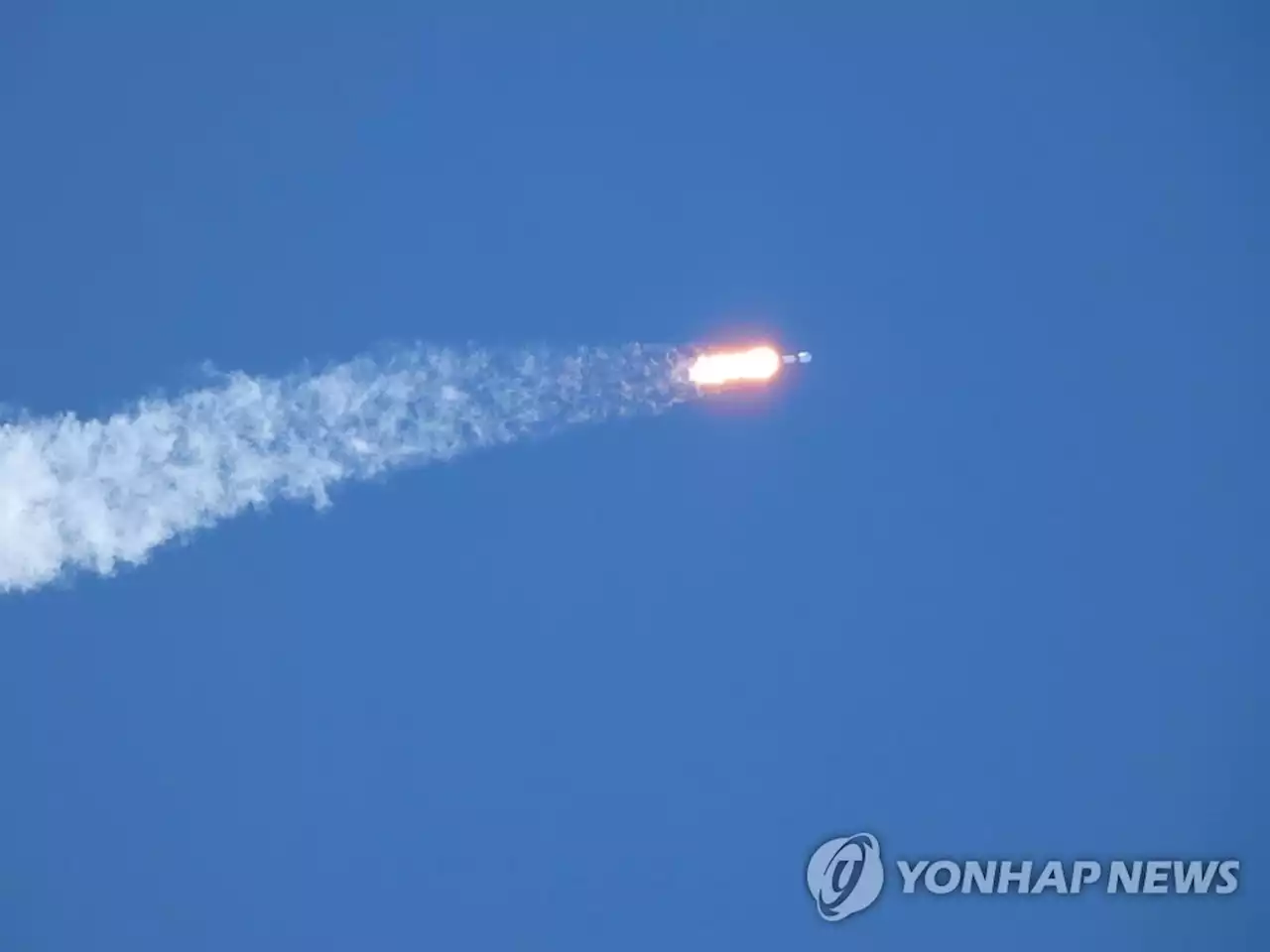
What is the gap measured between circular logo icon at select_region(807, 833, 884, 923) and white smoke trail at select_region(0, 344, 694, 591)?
14.8ft

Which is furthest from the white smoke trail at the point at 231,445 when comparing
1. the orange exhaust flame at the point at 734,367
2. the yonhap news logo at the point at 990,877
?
the yonhap news logo at the point at 990,877

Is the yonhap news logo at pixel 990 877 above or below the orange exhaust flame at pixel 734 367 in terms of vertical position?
below

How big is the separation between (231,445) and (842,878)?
6.57m

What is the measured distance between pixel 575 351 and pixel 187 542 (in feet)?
12.2

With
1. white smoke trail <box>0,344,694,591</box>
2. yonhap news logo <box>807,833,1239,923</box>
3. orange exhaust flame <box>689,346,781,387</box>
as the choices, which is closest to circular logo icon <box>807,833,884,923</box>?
yonhap news logo <box>807,833,1239,923</box>

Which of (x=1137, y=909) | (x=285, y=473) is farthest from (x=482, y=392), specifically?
(x=1137, y=909)

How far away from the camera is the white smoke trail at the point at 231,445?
9844 millimetres

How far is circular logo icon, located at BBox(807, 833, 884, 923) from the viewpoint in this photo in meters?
10.1

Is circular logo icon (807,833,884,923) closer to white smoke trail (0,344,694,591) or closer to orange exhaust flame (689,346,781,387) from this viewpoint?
orange exhaust flame (689,346,781,387)

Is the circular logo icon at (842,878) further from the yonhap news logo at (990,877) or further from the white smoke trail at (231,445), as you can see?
the white smoke trail at (231,445)

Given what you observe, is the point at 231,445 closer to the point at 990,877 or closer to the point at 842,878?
the point at 842,878

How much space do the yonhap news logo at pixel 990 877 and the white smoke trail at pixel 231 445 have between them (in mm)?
4632

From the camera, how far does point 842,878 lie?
10164mm

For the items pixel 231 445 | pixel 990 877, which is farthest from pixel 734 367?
pixel 990 877
